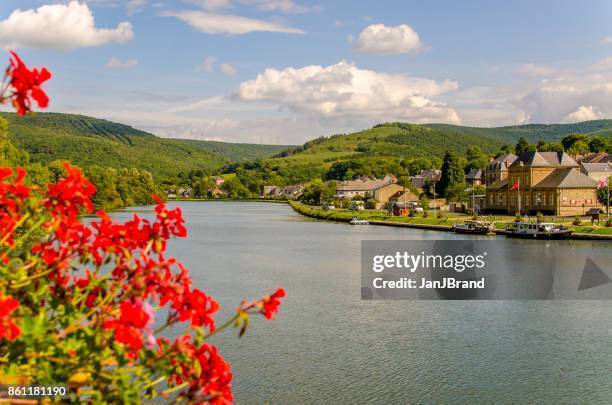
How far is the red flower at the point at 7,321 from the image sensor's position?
3.03m

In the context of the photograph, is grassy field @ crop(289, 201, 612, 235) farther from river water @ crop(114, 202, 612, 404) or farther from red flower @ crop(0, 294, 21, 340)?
red flower @ crop(0, 294, 21, 340)

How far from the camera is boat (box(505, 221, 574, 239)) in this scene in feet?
164

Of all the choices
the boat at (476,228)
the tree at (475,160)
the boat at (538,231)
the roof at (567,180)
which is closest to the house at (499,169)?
the roof at (567,180)

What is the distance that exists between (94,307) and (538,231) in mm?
51186

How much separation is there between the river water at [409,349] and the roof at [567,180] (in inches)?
1625

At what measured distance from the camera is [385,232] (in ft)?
198

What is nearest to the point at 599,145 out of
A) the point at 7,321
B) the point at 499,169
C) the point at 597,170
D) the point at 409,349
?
the point at 597,170

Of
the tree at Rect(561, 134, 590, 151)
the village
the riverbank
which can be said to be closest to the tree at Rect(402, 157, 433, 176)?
the tree at Rect(561, 134, 590, 151)

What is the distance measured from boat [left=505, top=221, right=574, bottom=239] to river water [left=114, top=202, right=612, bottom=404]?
25.1 metres

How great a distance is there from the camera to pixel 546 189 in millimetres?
66875

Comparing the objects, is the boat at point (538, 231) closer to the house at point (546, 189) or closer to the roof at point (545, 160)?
the house at point (546, 189)

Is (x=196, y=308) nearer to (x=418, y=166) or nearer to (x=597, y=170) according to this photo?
(x=597, y=170)

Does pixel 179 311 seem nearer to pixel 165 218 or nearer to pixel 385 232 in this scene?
pixel 165 218

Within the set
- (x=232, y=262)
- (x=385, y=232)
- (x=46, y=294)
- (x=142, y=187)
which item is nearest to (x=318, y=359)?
(x=46, y=294)
